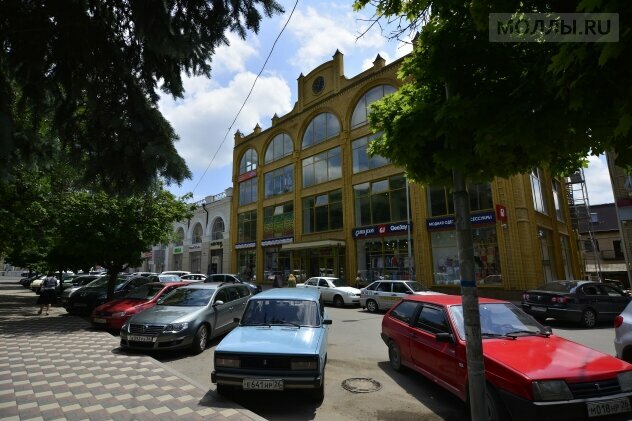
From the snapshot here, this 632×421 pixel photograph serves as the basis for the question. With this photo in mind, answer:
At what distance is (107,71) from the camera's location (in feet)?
14.3

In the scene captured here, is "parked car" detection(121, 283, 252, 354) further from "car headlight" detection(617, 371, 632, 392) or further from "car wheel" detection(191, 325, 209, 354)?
"car headlight" detection(617, 371, 632, 392)

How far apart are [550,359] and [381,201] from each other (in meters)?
21.5

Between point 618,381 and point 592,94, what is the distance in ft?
Answer: 12.2

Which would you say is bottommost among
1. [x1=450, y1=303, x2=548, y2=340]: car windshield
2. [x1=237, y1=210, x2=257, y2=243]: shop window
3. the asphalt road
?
the asphalt road

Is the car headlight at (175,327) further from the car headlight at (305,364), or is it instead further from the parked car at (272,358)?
the car headlight at (305,364)

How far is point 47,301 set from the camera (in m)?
15.8

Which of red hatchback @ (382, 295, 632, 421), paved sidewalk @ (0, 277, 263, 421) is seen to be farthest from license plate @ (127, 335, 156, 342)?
red hatchback @ (382, 295, 632, 421)

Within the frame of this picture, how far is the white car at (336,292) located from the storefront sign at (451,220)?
6615 mm

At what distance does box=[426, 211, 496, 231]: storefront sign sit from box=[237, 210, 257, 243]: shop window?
19.2m

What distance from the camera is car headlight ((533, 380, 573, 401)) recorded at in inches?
155

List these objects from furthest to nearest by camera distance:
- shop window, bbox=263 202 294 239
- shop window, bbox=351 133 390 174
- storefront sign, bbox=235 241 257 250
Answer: storefront sign, bbox=235 241 257 250 < shop window, bbox=263 202 294 239 < shop window, bbox=351 133 390 174

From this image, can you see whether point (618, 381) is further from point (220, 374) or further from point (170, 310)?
point (170, 310)

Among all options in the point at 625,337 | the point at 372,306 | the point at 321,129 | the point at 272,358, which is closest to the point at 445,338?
the point at 272,358

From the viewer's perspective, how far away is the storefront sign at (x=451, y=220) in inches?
800
